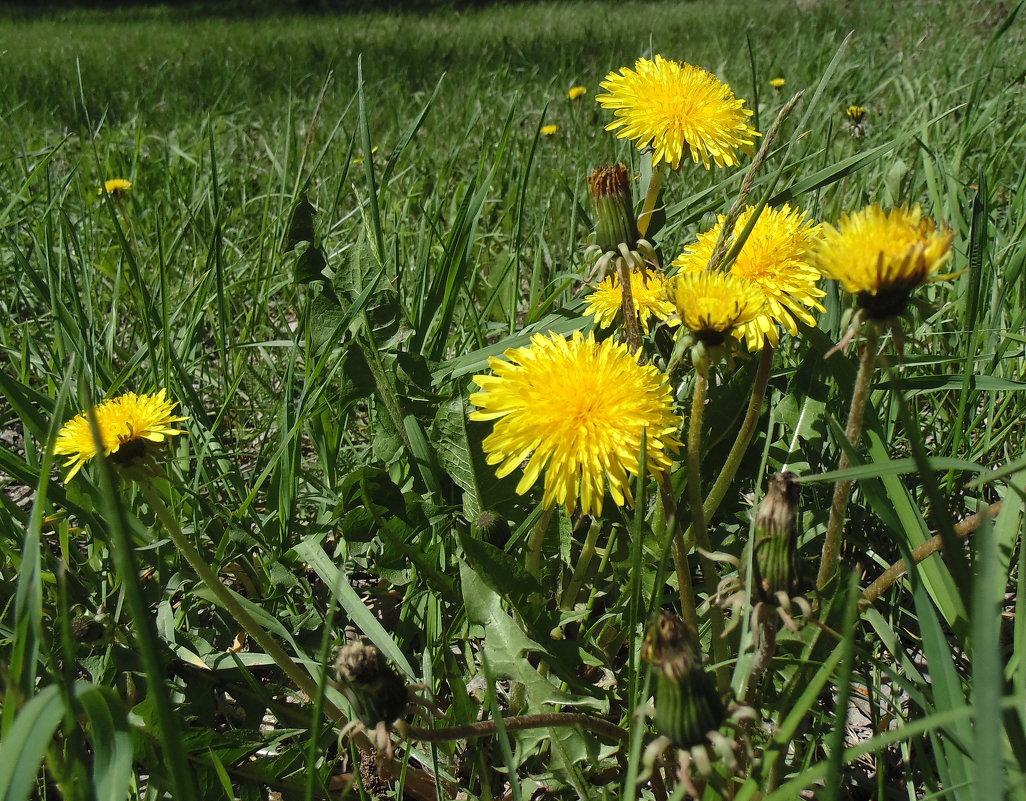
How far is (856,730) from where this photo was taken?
988 mm

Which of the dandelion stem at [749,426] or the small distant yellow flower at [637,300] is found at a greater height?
the small distant yellow flower at [637,300]

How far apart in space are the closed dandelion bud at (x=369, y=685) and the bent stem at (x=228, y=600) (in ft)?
0.68

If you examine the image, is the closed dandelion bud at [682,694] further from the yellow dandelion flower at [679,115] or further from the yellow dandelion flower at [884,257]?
the yellow dandelion flower at [679,115]

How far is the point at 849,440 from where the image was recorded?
712 mm

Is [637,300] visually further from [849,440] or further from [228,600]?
[228,600]

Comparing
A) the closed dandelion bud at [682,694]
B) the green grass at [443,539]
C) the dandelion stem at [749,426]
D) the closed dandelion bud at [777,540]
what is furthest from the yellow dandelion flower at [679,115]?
the closed dandelion bud at [682,694]

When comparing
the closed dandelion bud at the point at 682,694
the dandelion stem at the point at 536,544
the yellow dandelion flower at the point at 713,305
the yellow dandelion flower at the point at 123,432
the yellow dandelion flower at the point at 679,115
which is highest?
the yellow dandelion flower at the point at 679,115

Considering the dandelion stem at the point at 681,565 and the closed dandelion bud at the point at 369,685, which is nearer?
the closed dandelion bud at the point at 369,685

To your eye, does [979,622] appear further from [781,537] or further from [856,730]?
[856,730]

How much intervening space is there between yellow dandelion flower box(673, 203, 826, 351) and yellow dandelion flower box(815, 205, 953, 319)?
215 millimetres

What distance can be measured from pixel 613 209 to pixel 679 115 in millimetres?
225

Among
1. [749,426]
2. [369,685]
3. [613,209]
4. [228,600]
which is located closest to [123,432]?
[228,600]

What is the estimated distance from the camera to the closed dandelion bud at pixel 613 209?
924 millimetres

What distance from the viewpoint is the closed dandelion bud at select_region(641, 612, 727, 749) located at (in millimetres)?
587
